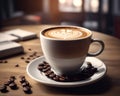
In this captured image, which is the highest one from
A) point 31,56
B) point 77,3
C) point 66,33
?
point 66,33

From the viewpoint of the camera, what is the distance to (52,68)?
2.54 feet

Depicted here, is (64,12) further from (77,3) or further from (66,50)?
(66,50)

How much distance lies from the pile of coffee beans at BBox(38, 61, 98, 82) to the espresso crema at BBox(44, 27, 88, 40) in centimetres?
9

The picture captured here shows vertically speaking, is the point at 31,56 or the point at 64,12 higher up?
the point at 31,56

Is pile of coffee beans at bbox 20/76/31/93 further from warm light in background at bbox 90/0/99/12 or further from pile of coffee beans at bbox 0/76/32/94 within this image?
warm light in background at bbox 90/0/99/12

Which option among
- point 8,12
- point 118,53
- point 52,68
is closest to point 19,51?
point 52,68

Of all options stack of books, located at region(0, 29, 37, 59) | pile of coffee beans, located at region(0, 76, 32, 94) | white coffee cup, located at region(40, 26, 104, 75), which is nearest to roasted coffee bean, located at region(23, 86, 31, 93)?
pile of coffee beans, located at region(0, 76, 32, 94)

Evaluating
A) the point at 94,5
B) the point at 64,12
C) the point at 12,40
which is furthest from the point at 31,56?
the point at 64,12

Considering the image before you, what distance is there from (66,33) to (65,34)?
12mm

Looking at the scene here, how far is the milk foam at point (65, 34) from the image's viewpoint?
0.74 metres

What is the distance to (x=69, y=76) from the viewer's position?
0.73 meters

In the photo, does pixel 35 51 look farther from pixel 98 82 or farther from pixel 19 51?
pixel 98 82

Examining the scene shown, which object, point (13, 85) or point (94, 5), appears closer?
point (13, 85)

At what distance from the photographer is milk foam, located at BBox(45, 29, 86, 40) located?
2.43 feet
